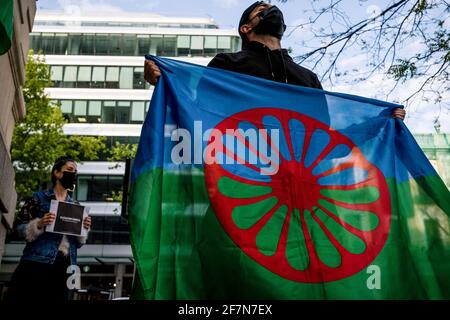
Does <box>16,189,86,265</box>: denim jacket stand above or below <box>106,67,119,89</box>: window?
below

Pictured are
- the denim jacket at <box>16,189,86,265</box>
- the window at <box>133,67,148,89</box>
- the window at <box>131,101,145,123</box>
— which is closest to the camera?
the denim jacket at <box>16,189,86,265</box>

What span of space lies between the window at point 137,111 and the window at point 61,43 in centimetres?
634

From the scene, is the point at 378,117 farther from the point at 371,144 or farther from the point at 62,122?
the point at 62,122

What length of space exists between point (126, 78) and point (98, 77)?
190cm

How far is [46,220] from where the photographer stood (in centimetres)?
392

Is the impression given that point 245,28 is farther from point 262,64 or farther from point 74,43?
point 74,43

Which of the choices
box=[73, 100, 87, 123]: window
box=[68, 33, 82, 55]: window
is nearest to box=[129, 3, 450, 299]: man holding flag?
box=[73, 100, 87, 123]: window

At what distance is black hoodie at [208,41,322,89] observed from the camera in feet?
10.7

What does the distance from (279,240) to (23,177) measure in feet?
56.1

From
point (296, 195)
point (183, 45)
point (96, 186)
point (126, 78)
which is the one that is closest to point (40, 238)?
point (296, 195)

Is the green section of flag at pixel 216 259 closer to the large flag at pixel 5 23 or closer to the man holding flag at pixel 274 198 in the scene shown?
the man holding flag at pixel 274 198

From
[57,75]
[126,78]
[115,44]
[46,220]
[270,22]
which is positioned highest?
[115,44]

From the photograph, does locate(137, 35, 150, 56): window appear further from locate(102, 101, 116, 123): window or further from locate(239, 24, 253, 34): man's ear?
locate(239, 24, 253, 34): man's ear
